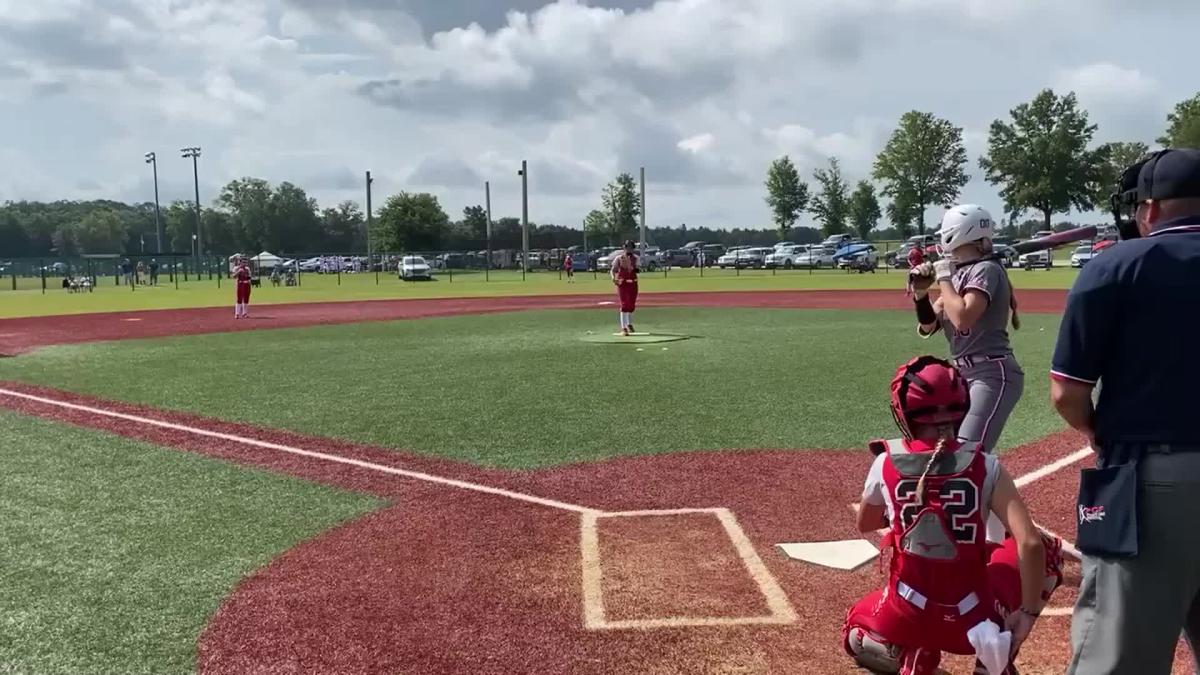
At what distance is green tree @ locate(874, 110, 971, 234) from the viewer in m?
82.4

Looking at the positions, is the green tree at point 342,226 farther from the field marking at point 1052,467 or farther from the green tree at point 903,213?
the field marking at point 1052,467

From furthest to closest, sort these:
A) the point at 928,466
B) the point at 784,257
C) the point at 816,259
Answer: the point at 784,257
the point at 816,259
the point at 928,466

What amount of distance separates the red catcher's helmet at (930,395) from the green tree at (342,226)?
437 feet

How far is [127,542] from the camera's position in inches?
240

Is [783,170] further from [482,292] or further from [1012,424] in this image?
[1012,424]

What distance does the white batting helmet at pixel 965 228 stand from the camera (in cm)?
481

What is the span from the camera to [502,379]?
13.0 m

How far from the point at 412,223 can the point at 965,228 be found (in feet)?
319

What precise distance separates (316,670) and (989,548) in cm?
303

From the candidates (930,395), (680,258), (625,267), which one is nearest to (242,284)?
(625,267)

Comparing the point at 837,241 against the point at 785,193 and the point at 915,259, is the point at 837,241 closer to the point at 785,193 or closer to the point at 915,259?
the point at 785,193

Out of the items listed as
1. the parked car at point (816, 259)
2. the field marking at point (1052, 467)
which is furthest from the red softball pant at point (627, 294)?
the parked car at point (816, 259)

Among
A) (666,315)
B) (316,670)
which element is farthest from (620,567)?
(666,315)

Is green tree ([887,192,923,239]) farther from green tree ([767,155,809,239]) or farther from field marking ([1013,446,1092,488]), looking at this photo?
field marking ([1013,446,1092,488])
